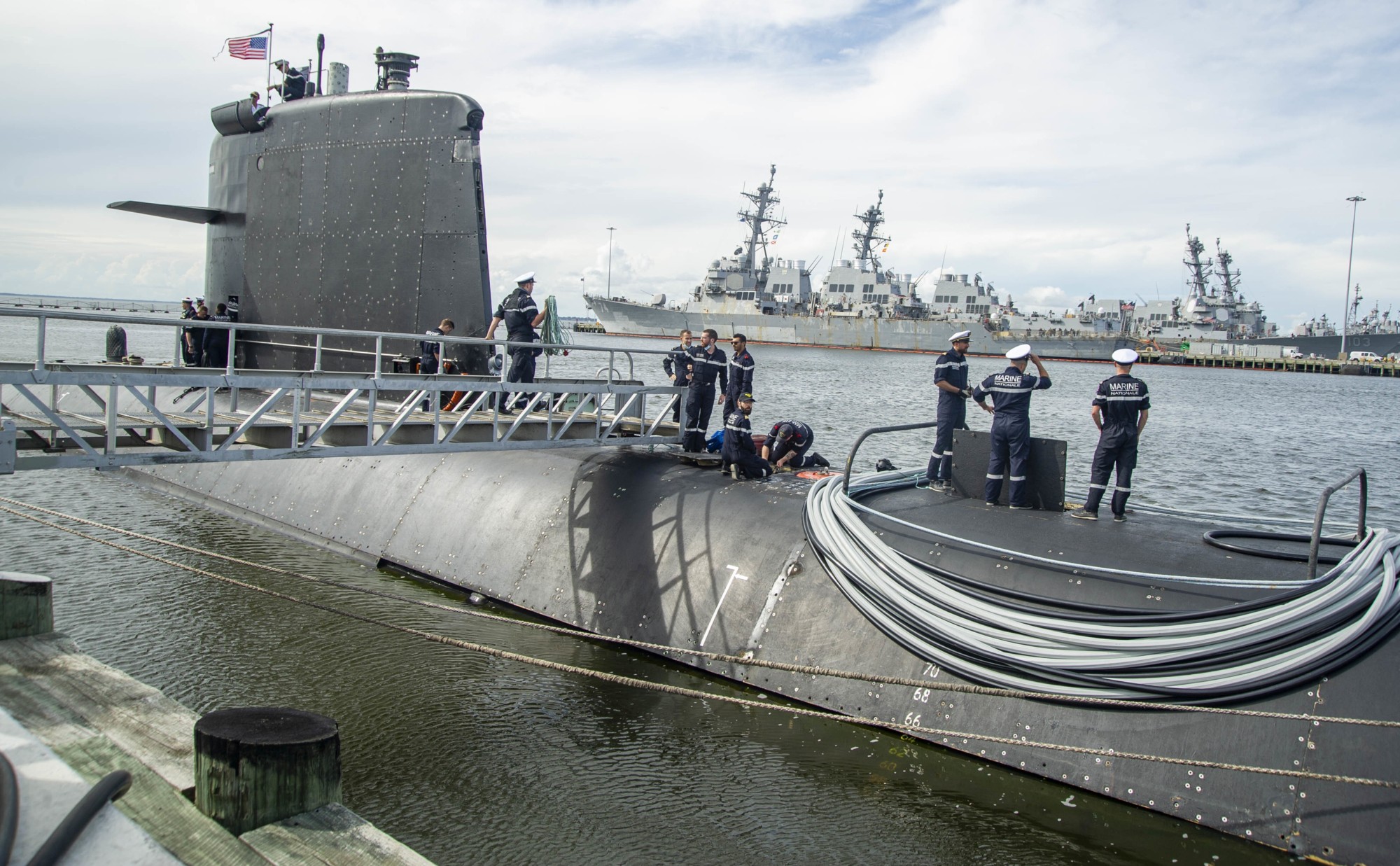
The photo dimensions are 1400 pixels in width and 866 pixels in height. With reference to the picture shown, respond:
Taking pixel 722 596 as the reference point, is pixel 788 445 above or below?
above

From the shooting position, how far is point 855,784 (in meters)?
7.10

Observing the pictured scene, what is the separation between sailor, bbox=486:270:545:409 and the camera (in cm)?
1130

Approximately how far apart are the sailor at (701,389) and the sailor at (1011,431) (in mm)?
3278

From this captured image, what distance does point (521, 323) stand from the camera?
11.4 metres

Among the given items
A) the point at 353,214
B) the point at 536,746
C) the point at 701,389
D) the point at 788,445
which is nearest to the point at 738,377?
the point at 701,389

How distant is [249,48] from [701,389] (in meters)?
9.65

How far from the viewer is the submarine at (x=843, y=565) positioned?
19.7ft

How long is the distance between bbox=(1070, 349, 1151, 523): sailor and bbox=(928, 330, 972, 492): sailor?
1480 mm

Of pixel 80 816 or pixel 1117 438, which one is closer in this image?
pixel 80 816

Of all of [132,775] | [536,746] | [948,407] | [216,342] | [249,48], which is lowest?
[536,746]

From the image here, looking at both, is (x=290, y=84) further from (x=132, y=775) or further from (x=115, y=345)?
(x=132, y=775)

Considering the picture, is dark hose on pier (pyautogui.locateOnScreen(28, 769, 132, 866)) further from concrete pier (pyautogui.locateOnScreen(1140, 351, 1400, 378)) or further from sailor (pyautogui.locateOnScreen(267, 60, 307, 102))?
concrete pier (pyautogui.locateOnScreen(1140, 351, 1400, 378))

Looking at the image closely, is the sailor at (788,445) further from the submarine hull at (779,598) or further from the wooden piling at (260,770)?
the wooden piling at (260,770)

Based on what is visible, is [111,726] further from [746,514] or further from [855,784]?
[746,514]
